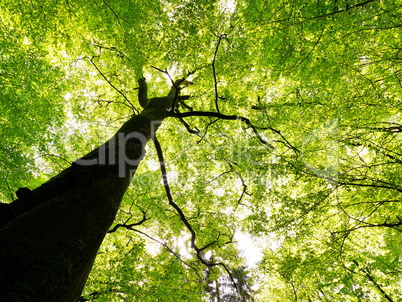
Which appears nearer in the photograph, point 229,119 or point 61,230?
point 61,230

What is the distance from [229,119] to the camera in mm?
6180

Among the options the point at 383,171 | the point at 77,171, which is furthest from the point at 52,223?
the point at 383,171

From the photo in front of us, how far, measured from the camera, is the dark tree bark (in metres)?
1.23

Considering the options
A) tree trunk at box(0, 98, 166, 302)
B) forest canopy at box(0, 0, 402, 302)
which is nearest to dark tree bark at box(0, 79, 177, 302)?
tree trunk at box(0, 98, 166, 302)

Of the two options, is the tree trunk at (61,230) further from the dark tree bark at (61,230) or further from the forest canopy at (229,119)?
the forest canopy at (229,119)

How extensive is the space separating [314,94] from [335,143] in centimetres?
165

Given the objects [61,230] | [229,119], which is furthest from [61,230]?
[229,119]

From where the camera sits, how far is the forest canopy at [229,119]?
399cm

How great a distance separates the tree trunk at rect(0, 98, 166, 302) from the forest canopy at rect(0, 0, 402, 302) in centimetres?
318

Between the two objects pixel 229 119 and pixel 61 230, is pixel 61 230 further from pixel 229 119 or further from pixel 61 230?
pixel 229 119

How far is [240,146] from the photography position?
7.43 m

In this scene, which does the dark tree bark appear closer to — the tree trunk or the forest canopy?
the tree trunk

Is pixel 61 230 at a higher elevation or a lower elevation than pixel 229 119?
lower

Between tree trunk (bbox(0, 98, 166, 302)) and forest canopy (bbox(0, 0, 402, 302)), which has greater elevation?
forest canopy (bbox(0, 0, 402, 302))
